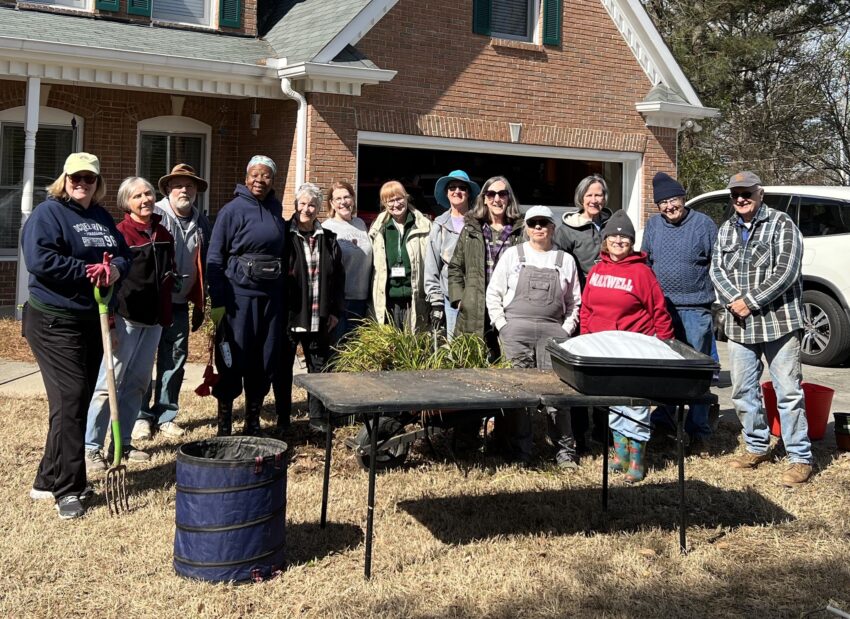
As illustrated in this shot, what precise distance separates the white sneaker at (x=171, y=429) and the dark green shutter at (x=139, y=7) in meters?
8.35

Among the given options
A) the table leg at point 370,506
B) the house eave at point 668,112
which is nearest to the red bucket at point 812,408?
the table leg at point 370,506

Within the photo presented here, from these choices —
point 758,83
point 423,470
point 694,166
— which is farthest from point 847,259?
point 758,83

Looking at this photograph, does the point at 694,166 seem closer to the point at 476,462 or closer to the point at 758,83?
the point at 758,83

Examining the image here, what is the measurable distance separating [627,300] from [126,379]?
326cm

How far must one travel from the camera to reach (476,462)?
6.88 m

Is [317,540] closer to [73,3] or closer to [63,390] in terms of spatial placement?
[63,390]

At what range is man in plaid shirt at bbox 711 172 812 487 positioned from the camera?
21.4ft

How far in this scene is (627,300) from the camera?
21.2 feet

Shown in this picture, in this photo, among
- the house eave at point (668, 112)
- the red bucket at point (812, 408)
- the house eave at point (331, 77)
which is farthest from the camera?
the house eave at point (668, 112)

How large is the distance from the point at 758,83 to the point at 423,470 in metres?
24.5

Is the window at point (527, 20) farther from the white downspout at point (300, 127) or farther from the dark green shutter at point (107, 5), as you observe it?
the dark green shutter at point (107, 5)

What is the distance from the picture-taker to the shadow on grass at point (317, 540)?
509cm

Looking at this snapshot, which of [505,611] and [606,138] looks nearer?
[505,611]

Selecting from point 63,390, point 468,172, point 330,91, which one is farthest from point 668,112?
point 63,390
